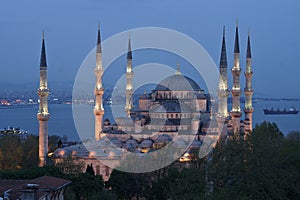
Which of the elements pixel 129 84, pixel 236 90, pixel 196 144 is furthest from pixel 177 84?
pixel 196 144

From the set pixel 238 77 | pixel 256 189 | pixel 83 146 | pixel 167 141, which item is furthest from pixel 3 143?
pixel 256 189

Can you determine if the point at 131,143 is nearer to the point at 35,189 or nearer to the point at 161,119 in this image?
the point at 161,119

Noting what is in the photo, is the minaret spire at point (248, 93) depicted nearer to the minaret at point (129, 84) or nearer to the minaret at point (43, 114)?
the minaret at point (129, 84)

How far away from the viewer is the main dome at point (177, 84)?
112 feet

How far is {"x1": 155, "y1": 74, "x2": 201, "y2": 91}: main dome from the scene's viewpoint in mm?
34156

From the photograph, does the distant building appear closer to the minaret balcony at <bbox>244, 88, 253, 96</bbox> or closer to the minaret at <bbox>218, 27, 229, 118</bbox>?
the minaret at <bbox>218, 27, 229, 118</bbox>

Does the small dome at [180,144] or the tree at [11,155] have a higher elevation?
the small dome at [180,144]

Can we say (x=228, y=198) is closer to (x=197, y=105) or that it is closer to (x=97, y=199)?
(x=97, y=199)

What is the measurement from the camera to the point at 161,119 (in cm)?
3089

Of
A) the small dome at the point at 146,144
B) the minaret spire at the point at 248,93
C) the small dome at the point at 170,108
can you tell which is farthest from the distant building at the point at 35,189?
the minaret spire at the point at 248,93

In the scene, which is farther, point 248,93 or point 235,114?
point 248,93

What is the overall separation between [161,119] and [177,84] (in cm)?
416

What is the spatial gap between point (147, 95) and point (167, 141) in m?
7.57

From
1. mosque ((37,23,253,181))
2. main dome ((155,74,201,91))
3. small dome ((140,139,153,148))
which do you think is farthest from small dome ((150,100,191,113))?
small dome ((140,139,153,148))
